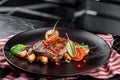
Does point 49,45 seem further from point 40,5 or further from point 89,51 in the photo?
point 40,5

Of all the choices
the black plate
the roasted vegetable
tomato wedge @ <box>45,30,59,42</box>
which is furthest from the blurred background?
the roasted vegetable

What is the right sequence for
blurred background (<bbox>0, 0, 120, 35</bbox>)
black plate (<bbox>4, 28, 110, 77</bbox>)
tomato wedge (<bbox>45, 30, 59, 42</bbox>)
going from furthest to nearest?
blurred background (<bbox>0, 0, 120, 35</bbox>), tomato wedge (<bbox>45, 30, 59, 42</bbox>), black plate (<bbox>4, 28, 110, 77</bbox>)

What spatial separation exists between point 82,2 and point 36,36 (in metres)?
1.57

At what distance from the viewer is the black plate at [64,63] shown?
107 cm

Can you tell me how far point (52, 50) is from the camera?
115cm

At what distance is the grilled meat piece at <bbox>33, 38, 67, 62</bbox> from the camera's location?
1131mm

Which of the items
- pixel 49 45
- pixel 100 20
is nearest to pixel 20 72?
pixel 49 45

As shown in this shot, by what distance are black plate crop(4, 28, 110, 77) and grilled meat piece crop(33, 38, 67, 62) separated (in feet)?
0.09

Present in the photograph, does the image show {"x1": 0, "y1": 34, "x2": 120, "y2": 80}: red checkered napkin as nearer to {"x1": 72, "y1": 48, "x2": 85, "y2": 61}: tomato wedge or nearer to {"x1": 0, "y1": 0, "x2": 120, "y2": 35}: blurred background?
{"x1": 72, "y1": 48, "x2": 85, "y2": 61}: tomato wedge

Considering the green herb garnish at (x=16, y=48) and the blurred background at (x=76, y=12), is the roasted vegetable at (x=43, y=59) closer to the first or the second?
the green herb garnish at (x=16, y=48)

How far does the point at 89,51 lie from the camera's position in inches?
48.2

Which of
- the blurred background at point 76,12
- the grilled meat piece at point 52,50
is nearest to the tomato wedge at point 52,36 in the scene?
the grilled meat piece at point 52,50

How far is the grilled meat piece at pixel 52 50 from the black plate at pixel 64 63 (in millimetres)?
27

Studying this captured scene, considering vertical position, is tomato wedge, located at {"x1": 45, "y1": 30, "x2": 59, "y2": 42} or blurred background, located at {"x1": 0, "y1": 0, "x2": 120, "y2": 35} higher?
tomato wedge, located at {"x1": 45, "y1": 30, "x2": 59, "y2": 42}
